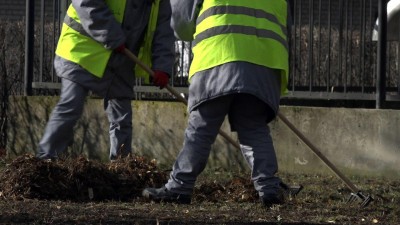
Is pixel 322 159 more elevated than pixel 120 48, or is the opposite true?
pixel 120 48

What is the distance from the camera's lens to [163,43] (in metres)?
7.59

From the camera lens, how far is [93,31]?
722 cm

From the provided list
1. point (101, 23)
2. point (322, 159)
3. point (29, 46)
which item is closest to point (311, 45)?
point (322, 159)

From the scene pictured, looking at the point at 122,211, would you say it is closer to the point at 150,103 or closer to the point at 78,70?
the point at 78,70

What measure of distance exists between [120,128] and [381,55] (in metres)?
2.24

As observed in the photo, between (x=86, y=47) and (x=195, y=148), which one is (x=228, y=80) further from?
(x=86, y=47)

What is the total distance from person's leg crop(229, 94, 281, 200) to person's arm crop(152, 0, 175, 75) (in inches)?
48.5

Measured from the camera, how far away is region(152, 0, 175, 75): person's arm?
751 centimetres

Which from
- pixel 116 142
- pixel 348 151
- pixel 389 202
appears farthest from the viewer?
pixel 348 151

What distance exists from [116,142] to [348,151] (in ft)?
6.26

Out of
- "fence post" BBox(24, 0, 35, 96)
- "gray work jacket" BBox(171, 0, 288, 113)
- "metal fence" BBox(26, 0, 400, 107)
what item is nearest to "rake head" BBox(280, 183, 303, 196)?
"gray work jacket" BBox(171, 0, 288, 113)

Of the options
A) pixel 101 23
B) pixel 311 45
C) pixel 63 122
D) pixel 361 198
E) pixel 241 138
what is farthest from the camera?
pixel 311 45

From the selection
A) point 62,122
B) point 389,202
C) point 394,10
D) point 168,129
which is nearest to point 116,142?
point 62,122

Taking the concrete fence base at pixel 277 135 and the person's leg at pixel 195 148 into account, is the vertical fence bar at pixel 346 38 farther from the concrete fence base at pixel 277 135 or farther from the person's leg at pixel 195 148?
the person's leg at pixel 195 148
